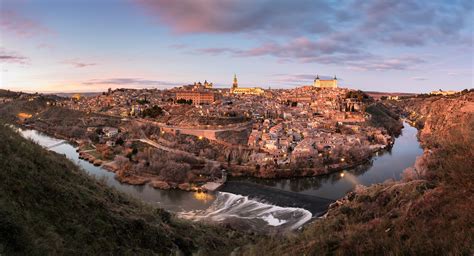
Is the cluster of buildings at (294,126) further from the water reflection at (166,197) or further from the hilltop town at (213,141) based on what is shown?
the water reflection at (166,197)

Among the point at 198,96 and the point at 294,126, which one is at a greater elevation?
the point at 198,96

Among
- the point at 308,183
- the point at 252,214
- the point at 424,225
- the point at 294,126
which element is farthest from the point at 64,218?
the point at 294,126

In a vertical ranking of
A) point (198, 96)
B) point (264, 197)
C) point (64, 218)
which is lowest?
point (264, 197)

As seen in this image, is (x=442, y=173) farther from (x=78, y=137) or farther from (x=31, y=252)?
(x=78, y=137)

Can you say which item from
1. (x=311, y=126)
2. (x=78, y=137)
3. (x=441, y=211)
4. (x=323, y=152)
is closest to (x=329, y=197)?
(x=323, y=152)

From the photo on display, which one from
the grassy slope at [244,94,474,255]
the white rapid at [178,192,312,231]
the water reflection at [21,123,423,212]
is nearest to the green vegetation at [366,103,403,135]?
the water reflection at [21,123,423,212]

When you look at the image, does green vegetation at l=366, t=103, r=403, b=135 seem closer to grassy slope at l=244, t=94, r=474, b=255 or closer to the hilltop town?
the hilltop town

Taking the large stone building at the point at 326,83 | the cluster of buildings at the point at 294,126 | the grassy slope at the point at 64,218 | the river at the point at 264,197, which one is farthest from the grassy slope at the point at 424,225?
the large stone building at the point at 326,83

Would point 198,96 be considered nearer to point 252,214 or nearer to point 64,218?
point 252,214
